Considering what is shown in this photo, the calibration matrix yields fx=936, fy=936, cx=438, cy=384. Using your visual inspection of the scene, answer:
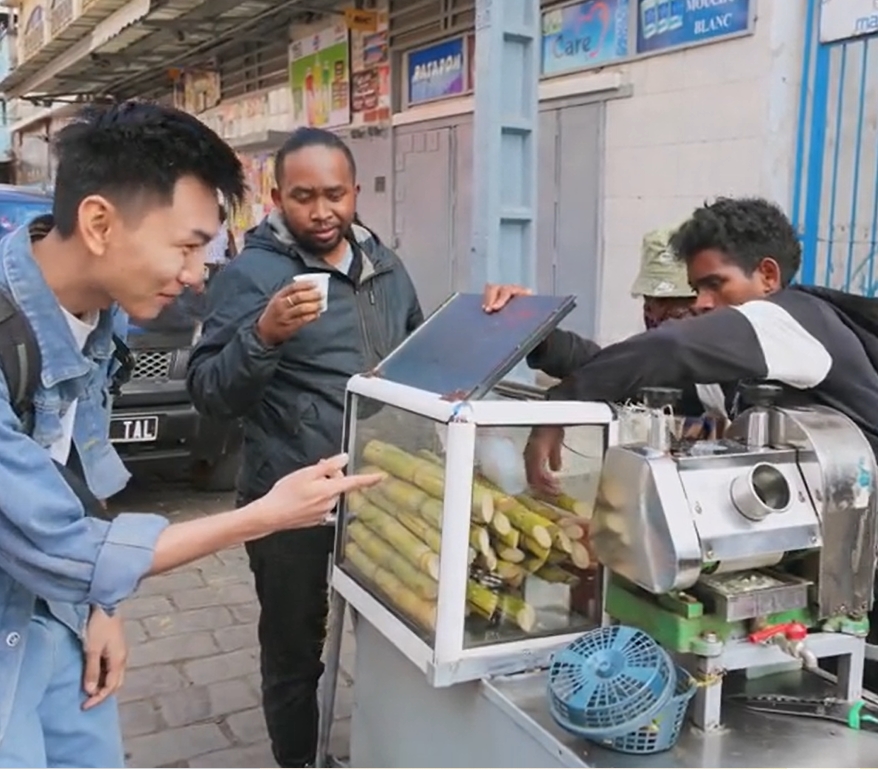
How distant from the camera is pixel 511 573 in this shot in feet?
5.71

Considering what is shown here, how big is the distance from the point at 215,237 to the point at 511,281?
302 cm

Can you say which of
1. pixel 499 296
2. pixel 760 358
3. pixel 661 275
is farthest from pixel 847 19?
pixel 760 358

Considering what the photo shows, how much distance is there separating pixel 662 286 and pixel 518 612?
1.44 meters

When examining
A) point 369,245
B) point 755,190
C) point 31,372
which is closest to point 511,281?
point 755,190

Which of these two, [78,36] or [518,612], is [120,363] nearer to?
[518,612]

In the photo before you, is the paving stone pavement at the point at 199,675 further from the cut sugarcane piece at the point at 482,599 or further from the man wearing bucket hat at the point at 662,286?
Result: the man wearing bucket hat at the point at 662,286

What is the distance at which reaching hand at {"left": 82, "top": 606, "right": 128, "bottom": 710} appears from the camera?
1.70 m

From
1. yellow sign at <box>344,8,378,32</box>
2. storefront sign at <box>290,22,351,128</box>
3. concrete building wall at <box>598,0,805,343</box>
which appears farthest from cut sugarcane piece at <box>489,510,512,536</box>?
storefront sign at <box>290,22,351,128</box>

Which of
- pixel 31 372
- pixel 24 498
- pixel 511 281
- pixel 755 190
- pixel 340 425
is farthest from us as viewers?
pixel 755 190

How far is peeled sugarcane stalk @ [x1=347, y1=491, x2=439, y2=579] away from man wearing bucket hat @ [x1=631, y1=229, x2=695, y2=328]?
115cm

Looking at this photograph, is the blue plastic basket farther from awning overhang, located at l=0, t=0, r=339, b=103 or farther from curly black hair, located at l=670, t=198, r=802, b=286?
awning overhang, located at l=0, t=0, r=339, b=103

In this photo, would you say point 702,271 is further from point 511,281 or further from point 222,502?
point 222,502

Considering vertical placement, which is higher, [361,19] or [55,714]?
[361,19]

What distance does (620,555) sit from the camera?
154cm
